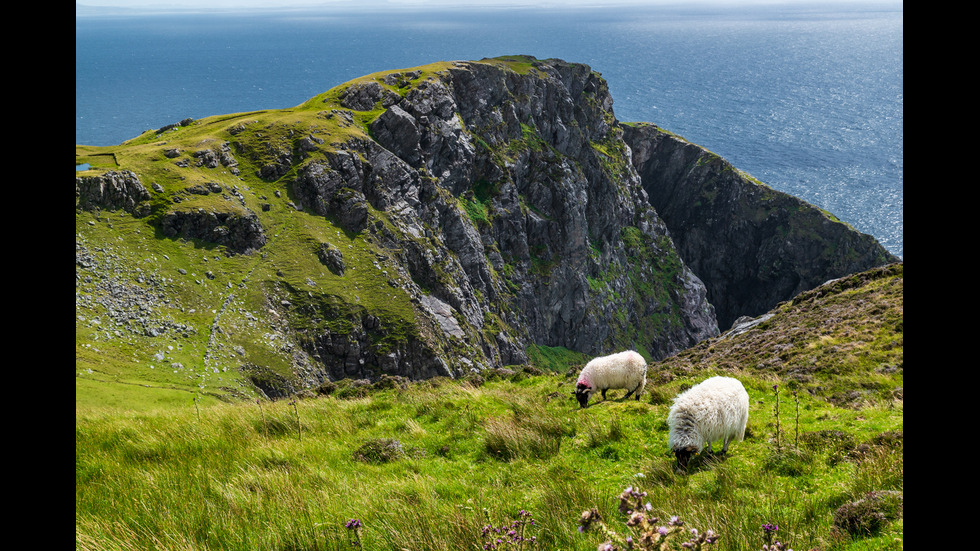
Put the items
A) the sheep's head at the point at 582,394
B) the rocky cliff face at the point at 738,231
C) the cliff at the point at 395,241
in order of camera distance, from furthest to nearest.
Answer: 1. the rocky cliff face at the point at 738,231
2. the cliff at the point at 395,241
3. the sheep's head at the point at 582,394

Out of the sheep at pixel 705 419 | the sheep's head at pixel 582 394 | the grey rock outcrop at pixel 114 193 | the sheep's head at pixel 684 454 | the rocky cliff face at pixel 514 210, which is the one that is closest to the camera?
the sheep's head at pixel 684 454

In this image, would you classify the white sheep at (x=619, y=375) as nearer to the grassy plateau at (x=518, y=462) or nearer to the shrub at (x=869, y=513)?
the grassy plateau at (x=518, y=462)

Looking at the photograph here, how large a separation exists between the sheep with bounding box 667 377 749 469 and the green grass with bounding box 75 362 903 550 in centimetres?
45

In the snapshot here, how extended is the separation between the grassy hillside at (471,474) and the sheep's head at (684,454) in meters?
0.23

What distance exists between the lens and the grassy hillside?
6.18m

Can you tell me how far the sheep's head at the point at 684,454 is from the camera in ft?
35.0

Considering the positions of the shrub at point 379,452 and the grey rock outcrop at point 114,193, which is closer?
the shrub at point 379,452

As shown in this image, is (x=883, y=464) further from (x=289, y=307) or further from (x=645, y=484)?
(x=289, y=307)

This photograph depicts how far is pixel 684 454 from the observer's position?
10820mm

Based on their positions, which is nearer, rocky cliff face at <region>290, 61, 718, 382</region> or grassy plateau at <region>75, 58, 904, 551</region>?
grassy plateau at <region>75, 58, 904, 551</region>

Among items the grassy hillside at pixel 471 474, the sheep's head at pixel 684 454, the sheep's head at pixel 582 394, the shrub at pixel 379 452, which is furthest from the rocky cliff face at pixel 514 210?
the sheep's head at pixel 684 454

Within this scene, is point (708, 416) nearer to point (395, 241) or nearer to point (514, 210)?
point (395, 241)

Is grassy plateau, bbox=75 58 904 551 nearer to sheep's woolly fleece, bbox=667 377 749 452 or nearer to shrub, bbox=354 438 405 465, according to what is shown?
shrub, bbox=354 438 405 465

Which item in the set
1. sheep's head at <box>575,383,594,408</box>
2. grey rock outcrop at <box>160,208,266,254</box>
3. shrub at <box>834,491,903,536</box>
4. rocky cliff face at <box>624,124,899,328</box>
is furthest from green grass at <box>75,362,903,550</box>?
rocky cliff face at <box>624,124,899,328</box>
